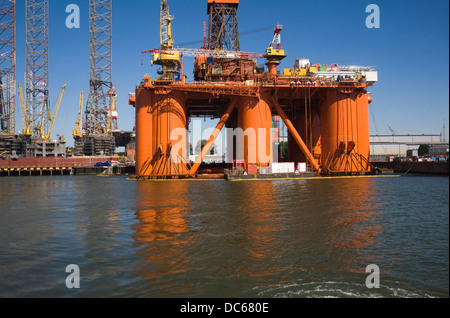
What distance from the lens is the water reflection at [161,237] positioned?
1125 cm

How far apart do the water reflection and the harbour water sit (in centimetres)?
5

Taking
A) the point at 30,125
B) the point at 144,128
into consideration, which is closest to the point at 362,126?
the point at 144,128

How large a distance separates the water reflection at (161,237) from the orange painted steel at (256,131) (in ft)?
74.9

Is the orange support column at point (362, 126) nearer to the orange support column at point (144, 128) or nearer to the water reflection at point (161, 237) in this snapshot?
the orange support column at point (144, 128)

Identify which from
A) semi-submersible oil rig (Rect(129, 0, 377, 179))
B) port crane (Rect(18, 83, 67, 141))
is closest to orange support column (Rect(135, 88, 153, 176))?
semi-submersible oil rig (Rect(129, 0, 377, 179))

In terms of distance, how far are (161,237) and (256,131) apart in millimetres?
34498

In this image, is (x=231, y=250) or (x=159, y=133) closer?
(x=231, y=250)

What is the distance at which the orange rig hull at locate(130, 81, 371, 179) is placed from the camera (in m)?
47.4

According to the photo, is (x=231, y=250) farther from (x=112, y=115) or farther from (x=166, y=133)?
(x=112, y=115)

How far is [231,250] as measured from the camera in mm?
13031

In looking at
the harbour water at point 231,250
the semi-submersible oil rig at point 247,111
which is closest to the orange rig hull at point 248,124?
the semi-submersible oil rig at point 247,111
